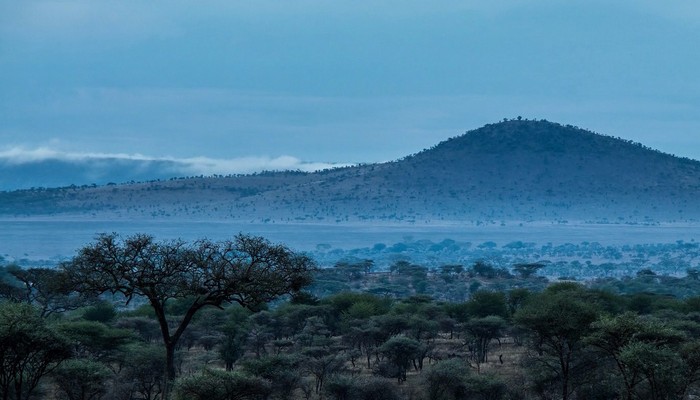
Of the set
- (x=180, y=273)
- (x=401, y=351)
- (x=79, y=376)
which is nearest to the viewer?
(x=180, y=273)

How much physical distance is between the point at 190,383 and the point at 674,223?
18065 centimetres

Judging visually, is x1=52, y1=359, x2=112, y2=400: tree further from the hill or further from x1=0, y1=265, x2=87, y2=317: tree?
the hill

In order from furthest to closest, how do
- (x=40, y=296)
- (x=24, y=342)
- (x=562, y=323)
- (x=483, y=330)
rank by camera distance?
(x=40, y=296) < (x=483, y=330) < (x=562, y=323) < (x=24, y=342)

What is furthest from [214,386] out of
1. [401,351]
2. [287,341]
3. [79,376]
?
[287,341]

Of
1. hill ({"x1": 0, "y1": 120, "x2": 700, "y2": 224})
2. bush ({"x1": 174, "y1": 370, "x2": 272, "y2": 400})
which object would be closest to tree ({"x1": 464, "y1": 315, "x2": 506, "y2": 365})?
bush ({"x1": 174, "y1": 370, "x2": 272, "y2": 400})

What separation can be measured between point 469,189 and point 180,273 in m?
168

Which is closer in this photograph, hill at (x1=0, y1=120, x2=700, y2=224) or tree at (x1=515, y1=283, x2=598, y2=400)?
tree at (x1=515, y1=283, x2=598, y2=400)

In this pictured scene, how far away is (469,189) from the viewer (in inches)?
7510

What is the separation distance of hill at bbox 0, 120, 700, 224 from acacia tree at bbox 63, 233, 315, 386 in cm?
14770

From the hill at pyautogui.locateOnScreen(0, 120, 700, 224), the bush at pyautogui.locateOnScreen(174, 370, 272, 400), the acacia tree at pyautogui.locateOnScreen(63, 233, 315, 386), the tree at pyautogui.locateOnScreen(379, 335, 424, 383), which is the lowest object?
the tree at pyautogui.locateOnScreen(379, 335, 424, 383)

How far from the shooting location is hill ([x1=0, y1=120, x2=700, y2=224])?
586ft

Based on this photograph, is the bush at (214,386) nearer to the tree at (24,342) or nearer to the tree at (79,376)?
the tree at (24,342)

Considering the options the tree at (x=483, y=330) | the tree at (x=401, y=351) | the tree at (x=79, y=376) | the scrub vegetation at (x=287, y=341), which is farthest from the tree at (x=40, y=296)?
the tree at (x=483, y=330)

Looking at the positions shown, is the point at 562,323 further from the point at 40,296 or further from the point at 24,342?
the point at 40,296
